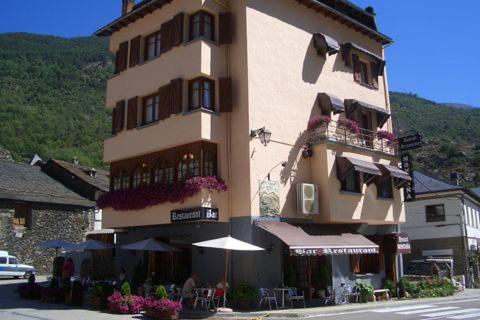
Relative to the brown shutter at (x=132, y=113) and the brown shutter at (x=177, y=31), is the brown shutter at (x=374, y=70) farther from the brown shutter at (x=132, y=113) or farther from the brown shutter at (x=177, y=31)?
the brown shutter at (x=132, y=113)

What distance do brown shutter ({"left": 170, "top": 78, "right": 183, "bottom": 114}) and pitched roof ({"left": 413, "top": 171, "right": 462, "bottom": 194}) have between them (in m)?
27.3

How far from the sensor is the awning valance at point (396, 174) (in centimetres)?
2558

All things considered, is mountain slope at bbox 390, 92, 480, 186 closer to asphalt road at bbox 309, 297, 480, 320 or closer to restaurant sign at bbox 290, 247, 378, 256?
restaurant sign at bbox 290, 247, 378, 256

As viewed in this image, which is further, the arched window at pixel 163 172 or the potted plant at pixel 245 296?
the arched window at pixel 163 172

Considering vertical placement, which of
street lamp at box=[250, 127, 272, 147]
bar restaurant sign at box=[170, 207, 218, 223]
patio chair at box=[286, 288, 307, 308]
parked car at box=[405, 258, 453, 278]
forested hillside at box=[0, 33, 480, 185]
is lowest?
patio chair at box=[286, 288, 307, 308]

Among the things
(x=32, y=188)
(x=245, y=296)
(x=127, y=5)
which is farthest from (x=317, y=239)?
(x=32, y=188)

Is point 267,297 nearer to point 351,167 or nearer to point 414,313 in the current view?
point 414,313

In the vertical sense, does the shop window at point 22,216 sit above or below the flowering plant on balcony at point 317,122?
below

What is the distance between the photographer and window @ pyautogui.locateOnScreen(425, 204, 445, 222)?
41969 millimetres

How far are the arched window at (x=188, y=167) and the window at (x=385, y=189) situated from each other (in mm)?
9972

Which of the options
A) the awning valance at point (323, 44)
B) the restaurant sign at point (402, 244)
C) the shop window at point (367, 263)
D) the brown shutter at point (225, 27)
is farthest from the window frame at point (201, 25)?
the restaurant sign at point (402, 244)

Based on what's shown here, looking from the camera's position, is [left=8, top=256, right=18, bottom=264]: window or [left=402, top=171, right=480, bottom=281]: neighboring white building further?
[left=402, top=171, right=480, bottom=281]: neighboring white building

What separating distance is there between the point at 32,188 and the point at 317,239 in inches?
1146

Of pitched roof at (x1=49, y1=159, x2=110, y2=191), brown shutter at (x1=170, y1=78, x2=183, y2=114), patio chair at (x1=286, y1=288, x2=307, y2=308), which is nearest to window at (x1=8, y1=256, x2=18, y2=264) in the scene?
pitched roof at (x1=49, y1=159, x2=110, y2=191)
